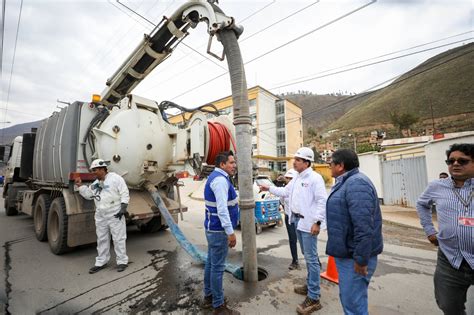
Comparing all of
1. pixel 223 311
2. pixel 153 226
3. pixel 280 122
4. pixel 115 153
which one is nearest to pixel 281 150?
pixel 280 122

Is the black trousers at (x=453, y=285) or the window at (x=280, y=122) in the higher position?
the window at (x=280, y=122)

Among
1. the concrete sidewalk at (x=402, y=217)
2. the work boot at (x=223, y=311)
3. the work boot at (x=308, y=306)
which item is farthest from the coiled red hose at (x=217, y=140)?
the concrete sidewalk at (x=402, y=217)

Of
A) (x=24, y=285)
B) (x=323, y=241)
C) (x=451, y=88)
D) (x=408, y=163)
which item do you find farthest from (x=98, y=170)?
(x=451, y=88)

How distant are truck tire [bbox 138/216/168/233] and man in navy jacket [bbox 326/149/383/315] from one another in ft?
17.3

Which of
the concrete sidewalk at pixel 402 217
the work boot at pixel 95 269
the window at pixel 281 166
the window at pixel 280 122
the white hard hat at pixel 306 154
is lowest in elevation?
the concrete sidewalk at pixel 402 217

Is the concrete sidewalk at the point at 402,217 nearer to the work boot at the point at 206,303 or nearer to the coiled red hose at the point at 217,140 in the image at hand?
the coiled red hose at the point at 217,140

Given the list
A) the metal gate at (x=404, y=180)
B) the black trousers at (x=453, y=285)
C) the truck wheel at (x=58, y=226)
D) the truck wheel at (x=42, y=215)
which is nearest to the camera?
the black trousers at (x=453, y=285)

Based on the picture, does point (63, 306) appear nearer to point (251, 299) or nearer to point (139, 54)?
point (251, 299)

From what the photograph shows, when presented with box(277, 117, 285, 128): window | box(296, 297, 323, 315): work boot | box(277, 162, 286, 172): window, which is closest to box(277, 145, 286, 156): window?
box(277, 162, 286, 172): window

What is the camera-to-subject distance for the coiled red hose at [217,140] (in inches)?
162

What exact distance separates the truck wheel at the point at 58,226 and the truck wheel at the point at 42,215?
1.39ft

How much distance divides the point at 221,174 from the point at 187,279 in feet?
6.51

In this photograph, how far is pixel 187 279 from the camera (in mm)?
3627

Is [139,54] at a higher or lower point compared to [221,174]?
higher
